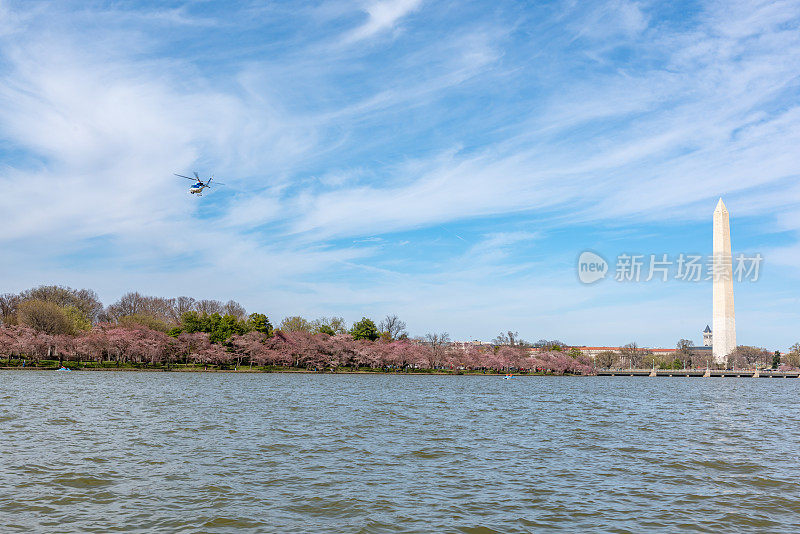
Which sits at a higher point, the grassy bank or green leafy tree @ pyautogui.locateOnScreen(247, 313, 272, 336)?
green leafy tree @ pyautogui.locateOnScreen(247, 313, 272, 336)

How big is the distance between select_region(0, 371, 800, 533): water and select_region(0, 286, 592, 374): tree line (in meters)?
73.8

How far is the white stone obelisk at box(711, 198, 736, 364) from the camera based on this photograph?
112312 millimetres

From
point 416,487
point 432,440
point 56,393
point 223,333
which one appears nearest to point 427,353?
point 223,333

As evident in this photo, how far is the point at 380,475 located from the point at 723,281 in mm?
122482

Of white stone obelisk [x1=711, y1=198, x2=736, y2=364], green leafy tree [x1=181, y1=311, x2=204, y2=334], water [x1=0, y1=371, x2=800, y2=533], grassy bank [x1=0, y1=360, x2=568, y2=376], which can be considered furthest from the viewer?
white stone obelisk [x1=711, y1=198, x2=736, y2=364]

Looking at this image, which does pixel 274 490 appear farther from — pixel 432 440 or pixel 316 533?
pixel 432 440

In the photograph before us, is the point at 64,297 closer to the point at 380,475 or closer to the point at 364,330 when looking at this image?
the point at 364,330

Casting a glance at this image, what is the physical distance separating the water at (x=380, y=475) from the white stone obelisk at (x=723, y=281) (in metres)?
96.6

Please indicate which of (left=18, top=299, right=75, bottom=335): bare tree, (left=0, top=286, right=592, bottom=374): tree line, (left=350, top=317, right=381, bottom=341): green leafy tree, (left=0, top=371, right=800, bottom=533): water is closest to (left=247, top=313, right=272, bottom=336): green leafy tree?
(left=0, top=286, right=592, bottom=374): tree line

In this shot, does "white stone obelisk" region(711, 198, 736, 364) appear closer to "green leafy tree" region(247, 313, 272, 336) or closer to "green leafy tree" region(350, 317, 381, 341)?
"green leafy tree" region(350, 317, 381, 341)

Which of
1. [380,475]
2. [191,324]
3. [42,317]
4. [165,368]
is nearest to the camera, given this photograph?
[380,475]

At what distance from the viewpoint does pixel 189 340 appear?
→ 10000 centimetres

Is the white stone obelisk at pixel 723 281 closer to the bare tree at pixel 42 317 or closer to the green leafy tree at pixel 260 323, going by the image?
the green leafy tree at pixel 260 323

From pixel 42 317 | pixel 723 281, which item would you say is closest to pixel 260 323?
pixel 42 317
